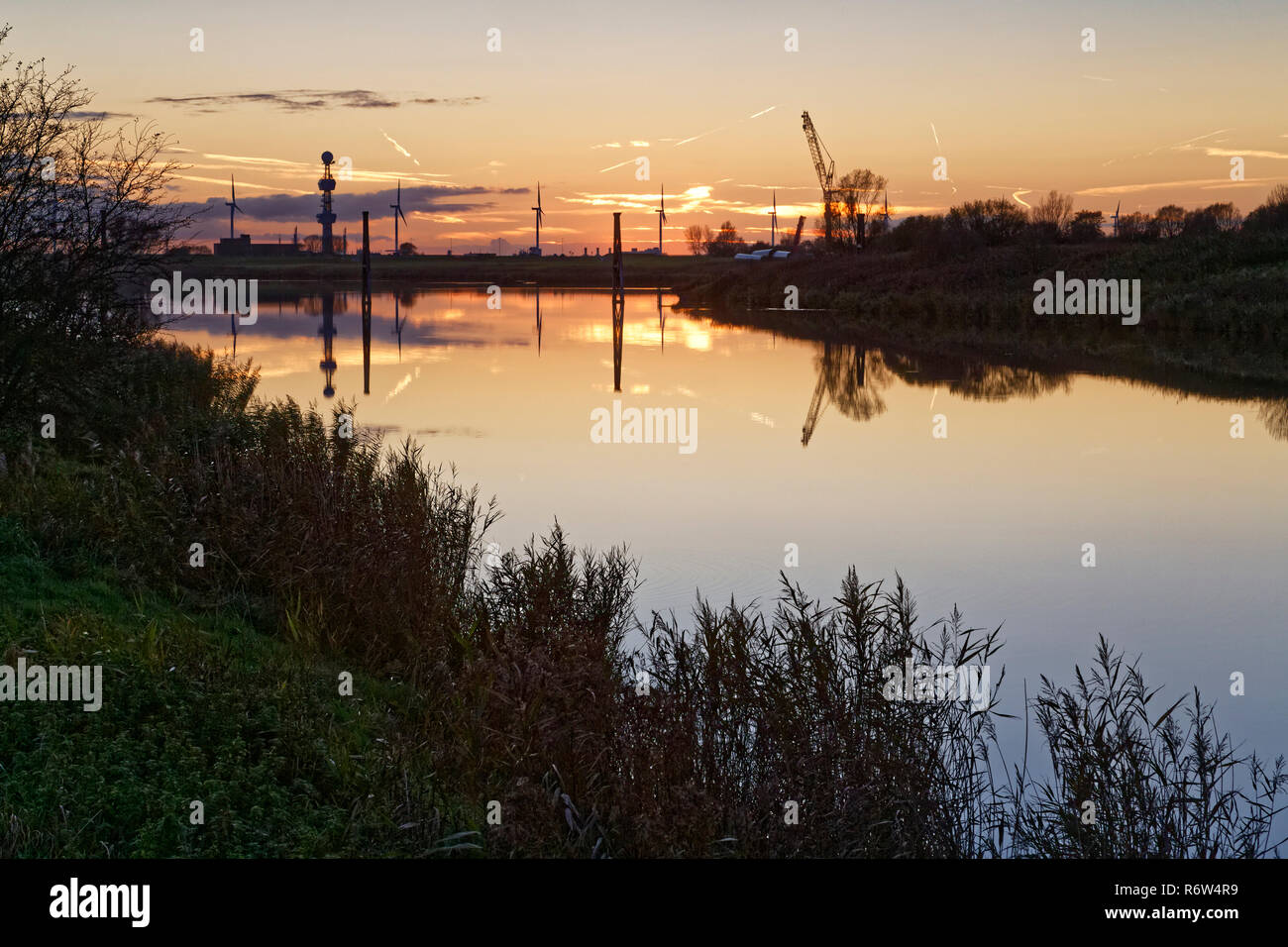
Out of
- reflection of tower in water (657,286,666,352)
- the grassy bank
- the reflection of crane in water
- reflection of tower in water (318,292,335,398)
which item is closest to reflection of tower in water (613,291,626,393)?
reflection of tower in water (657,286,666,352)

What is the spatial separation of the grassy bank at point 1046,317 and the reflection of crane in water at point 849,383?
421 cm

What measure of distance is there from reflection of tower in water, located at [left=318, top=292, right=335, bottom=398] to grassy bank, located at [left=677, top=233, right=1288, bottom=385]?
23.9 meters

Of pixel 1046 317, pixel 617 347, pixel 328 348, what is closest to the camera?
pixel 328 348

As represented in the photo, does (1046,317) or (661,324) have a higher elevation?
(1046,317)

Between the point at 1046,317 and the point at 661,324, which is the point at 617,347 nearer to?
the point at 661,324

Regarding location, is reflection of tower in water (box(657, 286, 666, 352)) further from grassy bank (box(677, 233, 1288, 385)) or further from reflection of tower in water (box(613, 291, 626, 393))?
grassy bank (box(677, 233, 1288, 385))

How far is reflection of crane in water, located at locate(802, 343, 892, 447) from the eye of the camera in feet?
107

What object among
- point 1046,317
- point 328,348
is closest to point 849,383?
point 328,348

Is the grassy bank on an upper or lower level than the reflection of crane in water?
upper

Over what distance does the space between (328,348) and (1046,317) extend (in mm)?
36835

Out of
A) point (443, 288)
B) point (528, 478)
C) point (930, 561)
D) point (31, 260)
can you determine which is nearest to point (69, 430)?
point (31, 260)

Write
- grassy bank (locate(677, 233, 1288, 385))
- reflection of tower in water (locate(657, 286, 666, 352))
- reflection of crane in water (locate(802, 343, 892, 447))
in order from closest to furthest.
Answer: reflection of crane in water (locate(802, 343, 892, 447)) → grassy bank (locate(677, 233, 1288, 385)) → reflection of tower in water (locate(657, 286, 666, 352))

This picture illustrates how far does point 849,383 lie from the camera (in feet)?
128
